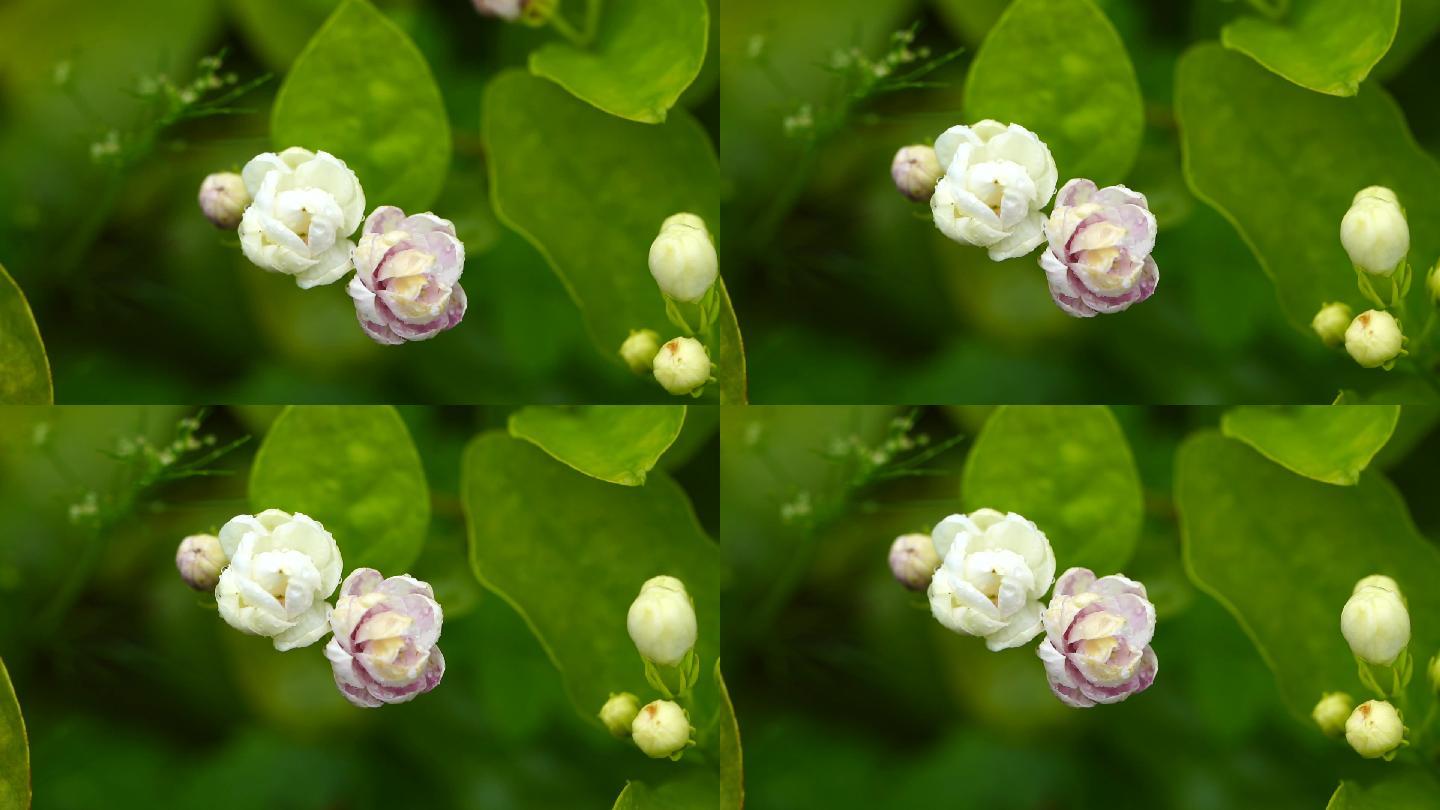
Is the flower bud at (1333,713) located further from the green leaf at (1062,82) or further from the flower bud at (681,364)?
the flower bud at (681,364)

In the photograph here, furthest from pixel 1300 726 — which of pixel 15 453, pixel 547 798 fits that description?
pixel 15 453

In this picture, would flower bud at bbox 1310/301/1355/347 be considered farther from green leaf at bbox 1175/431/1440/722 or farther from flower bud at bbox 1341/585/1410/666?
flower bud at bbox 1341/585/1410/666

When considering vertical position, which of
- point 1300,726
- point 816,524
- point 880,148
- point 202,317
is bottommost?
point 1300,726

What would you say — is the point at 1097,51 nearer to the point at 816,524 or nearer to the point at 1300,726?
the point at 816,524

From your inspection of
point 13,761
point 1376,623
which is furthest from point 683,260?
point 13,761

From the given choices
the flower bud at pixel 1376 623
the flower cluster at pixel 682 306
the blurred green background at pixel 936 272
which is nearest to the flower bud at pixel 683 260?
the flower cluster at pixel 682 306

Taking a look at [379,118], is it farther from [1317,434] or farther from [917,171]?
[1317,434]
